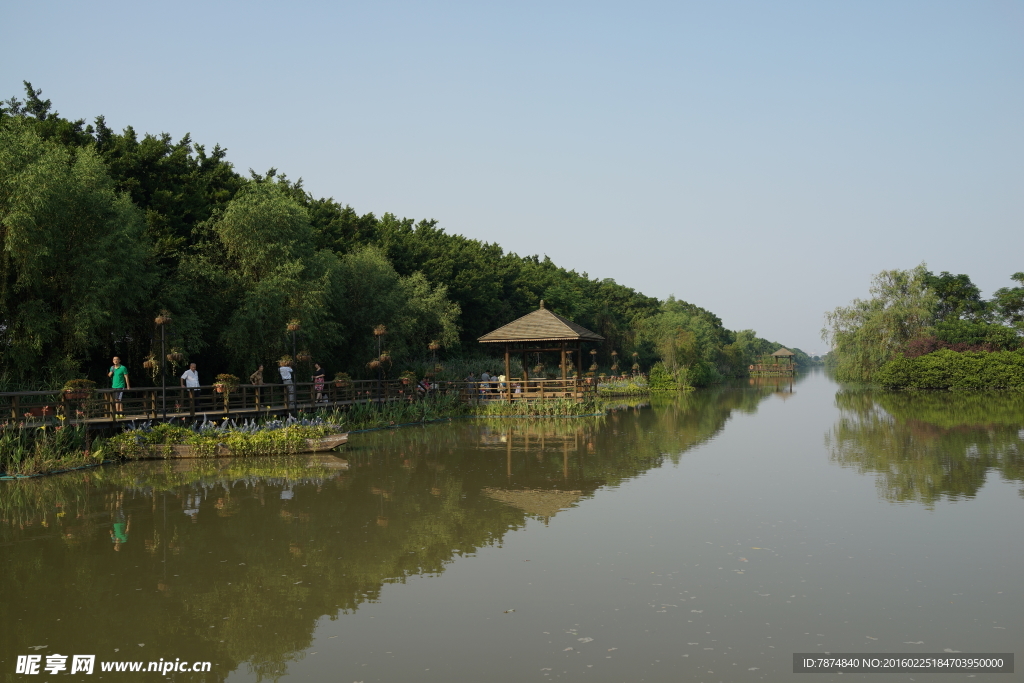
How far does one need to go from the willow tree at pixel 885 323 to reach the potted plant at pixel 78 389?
5178cm

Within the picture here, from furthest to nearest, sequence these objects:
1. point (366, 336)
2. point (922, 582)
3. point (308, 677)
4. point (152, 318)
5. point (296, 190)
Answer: point (296, 190) < point (366, 336) < point (152, 318) < point (922, 582) < point (308, 677)

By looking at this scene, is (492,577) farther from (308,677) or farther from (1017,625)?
(1017,625)

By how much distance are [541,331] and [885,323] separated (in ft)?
109

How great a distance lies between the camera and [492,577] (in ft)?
27.3

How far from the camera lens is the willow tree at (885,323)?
5575cm

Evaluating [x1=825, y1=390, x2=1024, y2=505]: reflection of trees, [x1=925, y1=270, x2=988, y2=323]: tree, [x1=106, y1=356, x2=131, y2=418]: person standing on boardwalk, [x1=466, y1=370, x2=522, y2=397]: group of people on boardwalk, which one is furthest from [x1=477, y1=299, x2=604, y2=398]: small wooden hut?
[x1=925, y1=270, x2=988, y2=323]: tree

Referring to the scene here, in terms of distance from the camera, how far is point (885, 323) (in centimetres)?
5597

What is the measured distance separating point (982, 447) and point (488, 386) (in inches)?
824

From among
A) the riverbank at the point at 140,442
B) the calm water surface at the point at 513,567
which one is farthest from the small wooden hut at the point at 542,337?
the calm water surface at the point at 513,567

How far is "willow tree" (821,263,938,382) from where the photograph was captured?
183 ft

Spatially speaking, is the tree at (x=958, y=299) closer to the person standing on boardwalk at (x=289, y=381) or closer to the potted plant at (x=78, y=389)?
the person standing on boardwalk at (x=289, y=381)

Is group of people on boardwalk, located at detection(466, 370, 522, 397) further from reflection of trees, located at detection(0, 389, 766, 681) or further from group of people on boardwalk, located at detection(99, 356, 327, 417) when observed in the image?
reflection of trees, located at detection(0, 389, 766, 681)

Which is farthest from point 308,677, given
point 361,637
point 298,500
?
point 298,500

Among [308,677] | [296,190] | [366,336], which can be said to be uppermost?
[296,190]
